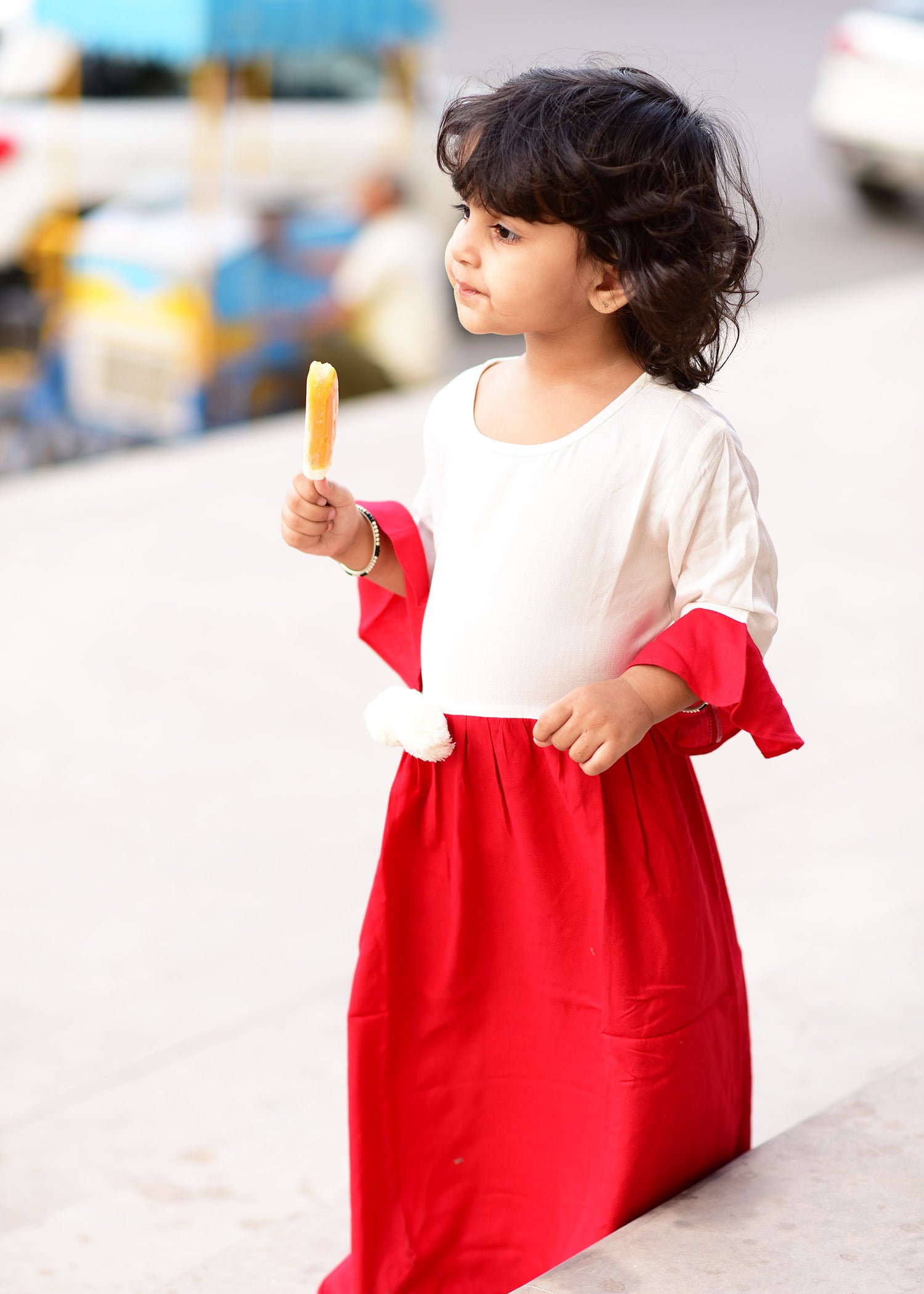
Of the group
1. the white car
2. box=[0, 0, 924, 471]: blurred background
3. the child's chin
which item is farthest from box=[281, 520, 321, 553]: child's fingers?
the white car

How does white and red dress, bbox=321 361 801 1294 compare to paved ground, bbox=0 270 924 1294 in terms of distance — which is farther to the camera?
paved ground, bbox=0 270 924 1294

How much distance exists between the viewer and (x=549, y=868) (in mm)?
1599

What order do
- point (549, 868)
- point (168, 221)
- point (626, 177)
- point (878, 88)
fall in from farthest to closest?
point (878, 88), point (168, 221), point (549, 868), point (626, 177)

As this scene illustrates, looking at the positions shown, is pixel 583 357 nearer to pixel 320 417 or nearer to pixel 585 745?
pixel 320 417

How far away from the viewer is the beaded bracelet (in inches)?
65.3

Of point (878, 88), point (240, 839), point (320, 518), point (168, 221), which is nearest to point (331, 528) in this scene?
point (320, 518)

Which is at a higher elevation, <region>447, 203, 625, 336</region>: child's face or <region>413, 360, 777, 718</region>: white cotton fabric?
<region>447, 203, 625, 336</region>: child's face

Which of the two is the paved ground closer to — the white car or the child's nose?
the child's nose

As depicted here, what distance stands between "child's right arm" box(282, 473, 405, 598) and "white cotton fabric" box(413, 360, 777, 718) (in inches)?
3.9

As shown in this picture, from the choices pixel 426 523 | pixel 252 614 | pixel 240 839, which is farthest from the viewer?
pixel 252 614

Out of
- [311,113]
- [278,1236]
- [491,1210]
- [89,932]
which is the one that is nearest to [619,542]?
[491,1210]

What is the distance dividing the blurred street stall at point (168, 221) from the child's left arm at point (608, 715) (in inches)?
196

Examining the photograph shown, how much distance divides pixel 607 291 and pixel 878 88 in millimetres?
9191

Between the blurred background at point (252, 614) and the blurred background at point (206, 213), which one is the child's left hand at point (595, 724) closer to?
the blurred background at point (252, 614)
